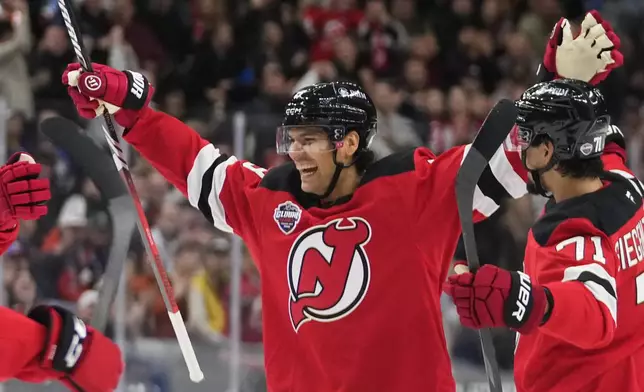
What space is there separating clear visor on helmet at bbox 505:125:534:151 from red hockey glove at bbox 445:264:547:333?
46 cm

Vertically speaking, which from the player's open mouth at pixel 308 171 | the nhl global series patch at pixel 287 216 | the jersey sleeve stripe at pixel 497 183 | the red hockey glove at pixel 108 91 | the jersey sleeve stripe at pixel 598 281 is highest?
the red hockey glove at pixel 108 91

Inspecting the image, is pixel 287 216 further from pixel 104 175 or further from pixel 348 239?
pixel 104 175

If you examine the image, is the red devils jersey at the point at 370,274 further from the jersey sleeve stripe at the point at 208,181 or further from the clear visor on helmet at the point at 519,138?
the jersey sleeve stripe at the point at 208,181

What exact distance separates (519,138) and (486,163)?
0.19 m

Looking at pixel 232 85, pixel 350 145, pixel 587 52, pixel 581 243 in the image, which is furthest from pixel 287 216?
pixel 232 85

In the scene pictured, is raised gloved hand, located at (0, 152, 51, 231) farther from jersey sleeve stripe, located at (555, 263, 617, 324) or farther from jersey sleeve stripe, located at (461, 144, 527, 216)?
jersey sleeve stripe, located at (555, 263, 617, 324)

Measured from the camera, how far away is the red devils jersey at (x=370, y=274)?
2.81m

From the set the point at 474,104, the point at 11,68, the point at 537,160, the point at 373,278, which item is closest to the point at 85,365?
the point at 373,278

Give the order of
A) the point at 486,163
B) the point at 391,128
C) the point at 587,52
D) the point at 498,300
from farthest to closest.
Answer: the point at 391,128
the point at 587,52
the point at 486,163
the point at 498,300

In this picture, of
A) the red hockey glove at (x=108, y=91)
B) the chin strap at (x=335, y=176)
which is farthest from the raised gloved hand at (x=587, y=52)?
the red hockey glove at (x=108, y=91)

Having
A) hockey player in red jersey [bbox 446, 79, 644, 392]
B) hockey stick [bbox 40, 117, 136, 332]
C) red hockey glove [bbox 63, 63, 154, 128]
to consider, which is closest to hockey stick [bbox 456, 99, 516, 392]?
hockey player in red jersey [bbox 446, 79, 644, 392]

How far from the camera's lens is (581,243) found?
105 inches

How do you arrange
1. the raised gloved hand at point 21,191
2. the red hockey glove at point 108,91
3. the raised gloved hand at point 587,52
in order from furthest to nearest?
the raised gloved hand at point 587,52 → the red hockey glove at point 108,91 → the raised gloved hand at point 21,191

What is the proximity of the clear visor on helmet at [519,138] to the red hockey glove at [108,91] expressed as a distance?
0.91m
